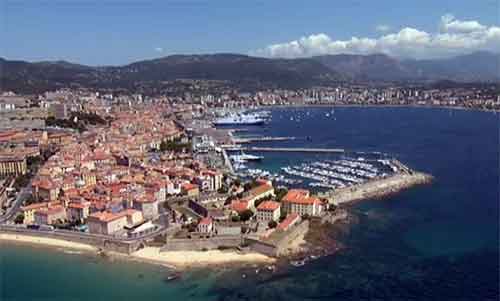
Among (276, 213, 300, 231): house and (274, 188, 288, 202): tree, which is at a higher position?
(274, 188, 288, 202): tree

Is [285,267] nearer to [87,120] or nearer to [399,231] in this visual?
[399,231]

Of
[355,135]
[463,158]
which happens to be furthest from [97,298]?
[355,135]

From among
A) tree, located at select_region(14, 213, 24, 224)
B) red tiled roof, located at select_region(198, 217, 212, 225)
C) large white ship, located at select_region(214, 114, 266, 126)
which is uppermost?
large white ship, located at select_region(214, 114, 266, 126)

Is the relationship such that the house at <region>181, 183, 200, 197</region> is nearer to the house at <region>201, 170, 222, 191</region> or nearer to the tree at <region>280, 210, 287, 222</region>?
the house at <region>201, 170, 222, 191</region>

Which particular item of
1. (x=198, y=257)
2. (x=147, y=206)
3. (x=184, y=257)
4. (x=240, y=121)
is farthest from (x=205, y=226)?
(x=240, y=121)

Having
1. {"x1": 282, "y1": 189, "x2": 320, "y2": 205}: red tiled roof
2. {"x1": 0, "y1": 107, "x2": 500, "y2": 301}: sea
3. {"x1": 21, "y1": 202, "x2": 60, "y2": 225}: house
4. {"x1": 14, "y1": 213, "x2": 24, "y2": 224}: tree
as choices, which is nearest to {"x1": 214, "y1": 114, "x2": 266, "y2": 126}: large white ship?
{"x1": 0, "y1": 107, "x2": 500, "y2": 301}: sea

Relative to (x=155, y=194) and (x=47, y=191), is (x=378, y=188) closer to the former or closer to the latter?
(x=155, y=194)
